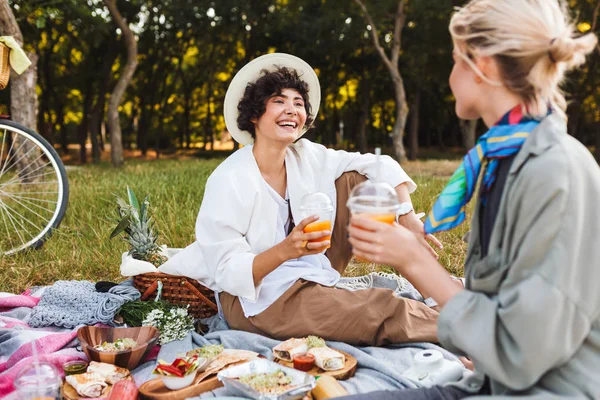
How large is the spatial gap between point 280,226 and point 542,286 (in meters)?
2.21

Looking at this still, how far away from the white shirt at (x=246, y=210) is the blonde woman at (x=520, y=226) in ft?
4.86

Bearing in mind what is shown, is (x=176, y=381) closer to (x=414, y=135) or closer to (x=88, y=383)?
(x=88, y=383)

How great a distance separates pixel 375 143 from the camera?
2958 cm

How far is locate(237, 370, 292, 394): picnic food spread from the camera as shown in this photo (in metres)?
2.65

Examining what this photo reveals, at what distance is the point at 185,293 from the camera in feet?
13.1

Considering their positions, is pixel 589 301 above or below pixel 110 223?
above

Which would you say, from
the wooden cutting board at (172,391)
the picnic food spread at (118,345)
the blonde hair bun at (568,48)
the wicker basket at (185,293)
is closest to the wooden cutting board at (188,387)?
the wooden cutting board at (172,391)

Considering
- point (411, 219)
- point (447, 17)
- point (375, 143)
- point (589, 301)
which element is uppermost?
point (447, 17)

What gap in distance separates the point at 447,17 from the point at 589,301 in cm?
1672

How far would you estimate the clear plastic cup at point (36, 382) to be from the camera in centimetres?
253

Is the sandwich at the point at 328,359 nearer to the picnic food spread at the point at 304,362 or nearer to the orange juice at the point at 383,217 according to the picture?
the picnic food spread at the point at 304,362

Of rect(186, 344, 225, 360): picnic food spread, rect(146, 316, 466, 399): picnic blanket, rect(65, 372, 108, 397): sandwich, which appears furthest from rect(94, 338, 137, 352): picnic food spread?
rect(186, 344, 225, 360): picnic food spread

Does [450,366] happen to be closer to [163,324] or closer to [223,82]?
[163,324]

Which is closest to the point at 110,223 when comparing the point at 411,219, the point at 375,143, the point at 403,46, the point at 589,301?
the point at 411,219
